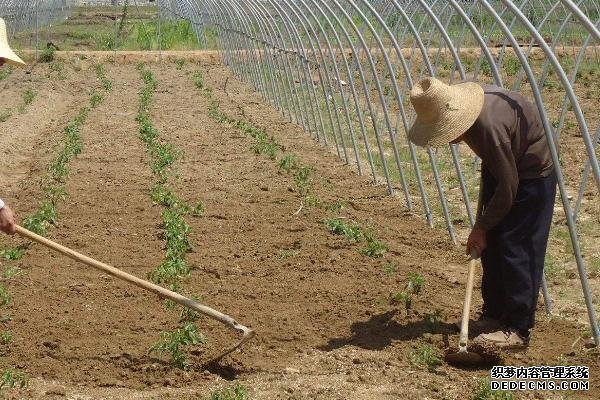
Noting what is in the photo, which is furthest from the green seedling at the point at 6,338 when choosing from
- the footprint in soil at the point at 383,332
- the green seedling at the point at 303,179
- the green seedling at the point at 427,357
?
the green seedling at the point at 303,179

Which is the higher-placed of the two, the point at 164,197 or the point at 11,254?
the point at 11,254

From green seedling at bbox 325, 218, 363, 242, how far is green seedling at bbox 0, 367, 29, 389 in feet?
11.2

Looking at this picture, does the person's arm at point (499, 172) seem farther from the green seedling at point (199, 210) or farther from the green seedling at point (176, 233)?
the green seedling at point (199, 210)

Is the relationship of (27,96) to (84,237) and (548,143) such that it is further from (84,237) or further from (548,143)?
(548,143)

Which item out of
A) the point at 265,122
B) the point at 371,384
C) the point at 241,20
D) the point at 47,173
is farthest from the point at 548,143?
the point at 241,20

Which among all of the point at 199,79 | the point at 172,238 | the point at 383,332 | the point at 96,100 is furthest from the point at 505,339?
the point at 199,79

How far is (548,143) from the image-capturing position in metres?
5.28

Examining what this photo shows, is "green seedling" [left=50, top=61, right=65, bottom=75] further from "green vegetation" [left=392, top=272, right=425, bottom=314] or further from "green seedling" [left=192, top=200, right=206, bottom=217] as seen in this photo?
"green vegetation" [left=392, top=272, right=425, bottom=314]

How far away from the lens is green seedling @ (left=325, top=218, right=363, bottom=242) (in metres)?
7.64

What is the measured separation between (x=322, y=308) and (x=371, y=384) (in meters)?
1.24

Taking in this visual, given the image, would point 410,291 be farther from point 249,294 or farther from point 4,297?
point 4,297

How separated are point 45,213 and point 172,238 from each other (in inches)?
49.9

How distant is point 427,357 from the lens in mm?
5035

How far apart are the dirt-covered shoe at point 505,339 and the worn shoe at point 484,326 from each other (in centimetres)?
15
